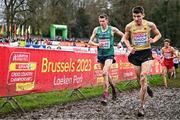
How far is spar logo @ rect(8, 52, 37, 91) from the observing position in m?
10.4

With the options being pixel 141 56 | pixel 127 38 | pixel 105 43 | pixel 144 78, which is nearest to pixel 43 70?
pixel 105 43

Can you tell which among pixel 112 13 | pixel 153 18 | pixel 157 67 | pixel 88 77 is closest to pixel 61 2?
pixel 112 13

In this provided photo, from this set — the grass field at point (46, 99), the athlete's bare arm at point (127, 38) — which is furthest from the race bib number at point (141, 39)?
the grass field at point (46, 99)

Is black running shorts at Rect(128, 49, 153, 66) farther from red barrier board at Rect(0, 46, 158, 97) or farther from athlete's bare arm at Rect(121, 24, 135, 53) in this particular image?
red barrier board at Rect(0, 46, 158, 97)

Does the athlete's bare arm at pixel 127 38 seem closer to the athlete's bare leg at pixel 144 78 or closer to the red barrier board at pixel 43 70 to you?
the athlete's bare leg at pixel 144 78

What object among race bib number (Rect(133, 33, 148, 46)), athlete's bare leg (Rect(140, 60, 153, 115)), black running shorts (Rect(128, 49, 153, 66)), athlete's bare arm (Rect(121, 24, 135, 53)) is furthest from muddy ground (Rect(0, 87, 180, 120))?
race bib number (Rect(133, 33, 148, 46))

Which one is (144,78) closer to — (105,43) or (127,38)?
(127,38)

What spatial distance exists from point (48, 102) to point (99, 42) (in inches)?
86.4

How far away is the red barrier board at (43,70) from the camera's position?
33.7 feet

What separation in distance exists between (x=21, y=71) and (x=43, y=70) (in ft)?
3.71

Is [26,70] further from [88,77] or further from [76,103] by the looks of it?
[88,77]

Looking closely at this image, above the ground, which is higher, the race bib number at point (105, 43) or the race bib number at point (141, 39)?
the race bib number at point (141, 39)

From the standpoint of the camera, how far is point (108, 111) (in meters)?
10.2

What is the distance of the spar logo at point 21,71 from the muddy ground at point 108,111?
0.83 m
